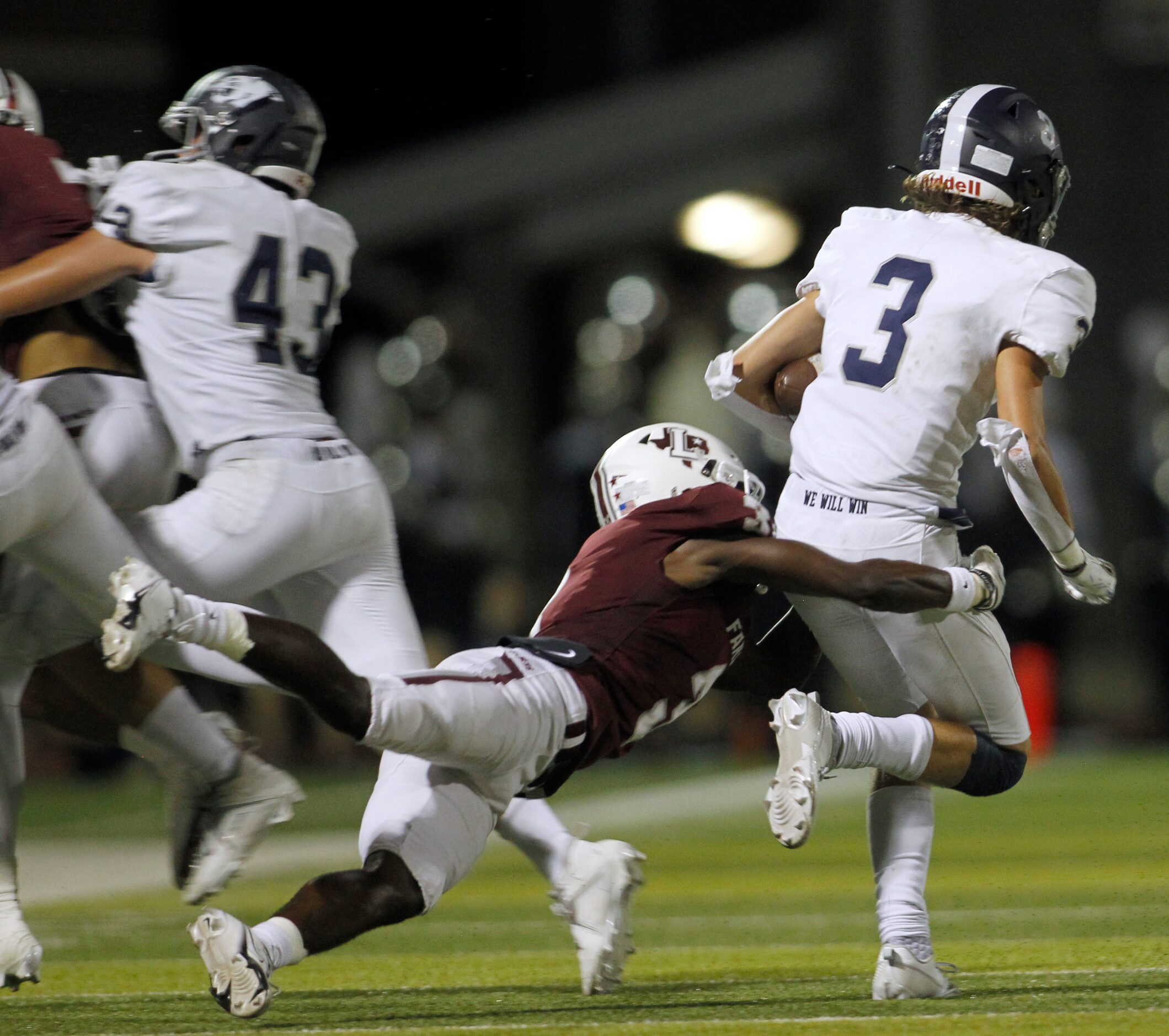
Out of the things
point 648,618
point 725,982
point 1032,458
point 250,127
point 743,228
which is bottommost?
point 743,228

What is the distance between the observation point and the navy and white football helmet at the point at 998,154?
3.96 metres

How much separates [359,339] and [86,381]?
11608 mm

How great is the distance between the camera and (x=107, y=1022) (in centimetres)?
363

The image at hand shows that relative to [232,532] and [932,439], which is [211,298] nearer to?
[232,532]

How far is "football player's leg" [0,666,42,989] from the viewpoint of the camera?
378 centimetres

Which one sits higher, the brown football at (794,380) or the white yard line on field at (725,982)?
the brown football at (794,380)

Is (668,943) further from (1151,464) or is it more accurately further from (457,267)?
(457,267)

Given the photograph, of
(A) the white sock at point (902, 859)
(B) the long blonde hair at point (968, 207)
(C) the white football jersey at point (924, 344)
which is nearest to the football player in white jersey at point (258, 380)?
(A) the white sock at point (902, 859)

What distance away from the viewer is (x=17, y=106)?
430 cm

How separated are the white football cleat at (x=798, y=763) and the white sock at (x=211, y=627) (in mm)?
1015

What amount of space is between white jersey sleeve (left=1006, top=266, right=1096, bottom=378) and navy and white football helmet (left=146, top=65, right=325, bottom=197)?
1.64 meters

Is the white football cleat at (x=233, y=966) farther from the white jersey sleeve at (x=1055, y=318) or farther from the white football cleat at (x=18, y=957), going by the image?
the white jersey sleeve at (x=1055, y=318)

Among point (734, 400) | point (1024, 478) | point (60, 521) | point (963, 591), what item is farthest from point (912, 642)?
point (60, 521)

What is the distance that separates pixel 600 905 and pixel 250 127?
1890 millimetres
